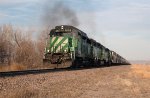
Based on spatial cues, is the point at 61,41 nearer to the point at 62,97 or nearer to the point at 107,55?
the point at 62,97

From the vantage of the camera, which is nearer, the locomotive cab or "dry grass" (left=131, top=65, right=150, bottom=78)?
"dry grass" (left=131, top=65, right=150, bottom=78)

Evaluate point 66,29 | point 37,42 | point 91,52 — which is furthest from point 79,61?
point 37,42

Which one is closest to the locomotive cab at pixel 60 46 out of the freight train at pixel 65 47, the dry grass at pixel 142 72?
the freight train at pixel 65 47

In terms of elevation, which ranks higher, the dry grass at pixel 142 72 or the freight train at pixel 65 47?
the freight train at pixel 65 47

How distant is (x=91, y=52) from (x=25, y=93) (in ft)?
87.9

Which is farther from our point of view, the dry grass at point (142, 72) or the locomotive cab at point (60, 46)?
the locomotive cab at point (60, 46)

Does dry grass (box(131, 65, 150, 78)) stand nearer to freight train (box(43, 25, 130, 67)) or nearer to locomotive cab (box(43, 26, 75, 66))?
freight train (box(43, 25, 130, 67))

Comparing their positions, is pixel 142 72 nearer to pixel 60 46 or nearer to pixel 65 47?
pixel 65 47

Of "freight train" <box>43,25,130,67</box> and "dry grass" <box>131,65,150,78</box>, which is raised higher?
"freight train" <box>43,25,130,67</box>

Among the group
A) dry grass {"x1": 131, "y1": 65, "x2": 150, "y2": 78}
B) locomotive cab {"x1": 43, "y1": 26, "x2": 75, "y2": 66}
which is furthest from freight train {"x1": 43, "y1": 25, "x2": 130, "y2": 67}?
dry grass {"x1": 131, "y1": 65, "x2": 150, "y2": 78}

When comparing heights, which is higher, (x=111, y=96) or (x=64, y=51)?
(x=64, y=51)

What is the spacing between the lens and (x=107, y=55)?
5134 cm

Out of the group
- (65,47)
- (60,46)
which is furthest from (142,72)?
(60,46)

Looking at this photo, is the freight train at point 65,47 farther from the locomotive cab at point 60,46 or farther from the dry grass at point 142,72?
the dry grass at point 142,72
